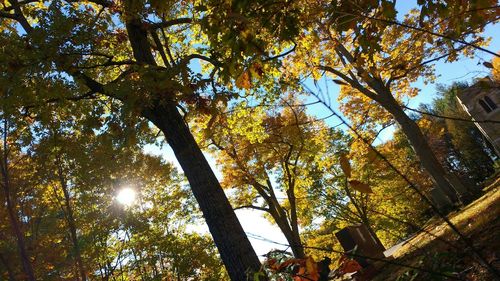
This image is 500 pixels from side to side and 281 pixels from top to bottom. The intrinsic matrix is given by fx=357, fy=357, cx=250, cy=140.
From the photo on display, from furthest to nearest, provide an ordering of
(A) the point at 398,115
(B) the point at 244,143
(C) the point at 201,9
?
1. (B) the point at 244,143
2. (A) the point at 398,115
3. (C) the point at 201,9

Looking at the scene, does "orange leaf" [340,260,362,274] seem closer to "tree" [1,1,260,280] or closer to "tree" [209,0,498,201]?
"tree" [209,0,498,201]

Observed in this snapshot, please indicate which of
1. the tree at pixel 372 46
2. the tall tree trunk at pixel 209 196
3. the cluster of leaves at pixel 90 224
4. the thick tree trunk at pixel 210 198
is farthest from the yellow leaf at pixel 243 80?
the cluster of leaves at pixel 90 224

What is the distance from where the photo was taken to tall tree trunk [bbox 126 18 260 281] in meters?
6.15

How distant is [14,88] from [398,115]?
39.5ft

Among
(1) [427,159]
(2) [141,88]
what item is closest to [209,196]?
(2) [141,88]

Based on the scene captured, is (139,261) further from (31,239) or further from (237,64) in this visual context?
(237,64)

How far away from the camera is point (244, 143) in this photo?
59.2 ft

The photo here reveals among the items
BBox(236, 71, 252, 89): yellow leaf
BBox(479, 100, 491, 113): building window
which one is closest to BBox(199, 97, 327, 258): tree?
BBox(236, 71, 252, 89): yellow leaf

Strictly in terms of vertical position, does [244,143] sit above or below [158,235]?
above

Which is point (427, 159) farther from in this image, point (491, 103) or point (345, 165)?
point (491, 103)

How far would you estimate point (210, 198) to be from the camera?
6.53 metres

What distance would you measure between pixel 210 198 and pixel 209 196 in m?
0.04

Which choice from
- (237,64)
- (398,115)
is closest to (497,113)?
(398,115)

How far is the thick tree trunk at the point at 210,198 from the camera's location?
6148 millimetres
